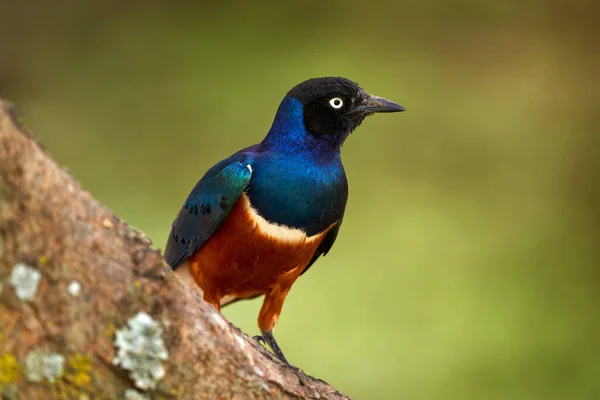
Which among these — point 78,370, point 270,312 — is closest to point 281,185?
point 270,312

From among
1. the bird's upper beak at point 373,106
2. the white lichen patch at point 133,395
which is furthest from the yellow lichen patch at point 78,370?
the bird's upper beak at point 373,106

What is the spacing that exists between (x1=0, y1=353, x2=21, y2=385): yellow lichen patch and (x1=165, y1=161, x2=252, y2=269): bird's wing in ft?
8.06

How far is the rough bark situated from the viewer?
217cm

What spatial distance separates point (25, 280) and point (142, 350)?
38 centimetres

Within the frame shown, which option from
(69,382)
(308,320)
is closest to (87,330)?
(69,382)

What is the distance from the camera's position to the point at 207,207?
4707 mm

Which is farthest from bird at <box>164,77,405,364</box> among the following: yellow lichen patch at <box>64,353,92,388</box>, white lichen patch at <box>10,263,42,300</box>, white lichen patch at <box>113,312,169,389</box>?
white lichen patch at <box>10,263,42,300</box>

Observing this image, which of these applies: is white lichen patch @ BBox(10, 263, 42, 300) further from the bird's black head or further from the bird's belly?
the bird's black head

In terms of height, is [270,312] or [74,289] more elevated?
[270,312]

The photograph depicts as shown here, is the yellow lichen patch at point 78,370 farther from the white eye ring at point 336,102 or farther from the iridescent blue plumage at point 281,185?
the white eye ring at point 336,102

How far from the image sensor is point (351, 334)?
8.30m

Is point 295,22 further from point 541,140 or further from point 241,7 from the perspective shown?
point 541,140

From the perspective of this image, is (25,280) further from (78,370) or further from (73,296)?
(78,370)

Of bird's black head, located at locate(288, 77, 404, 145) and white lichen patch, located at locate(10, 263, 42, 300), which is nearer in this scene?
white lichen patch, located at locate(10, 263, 42, 300)
